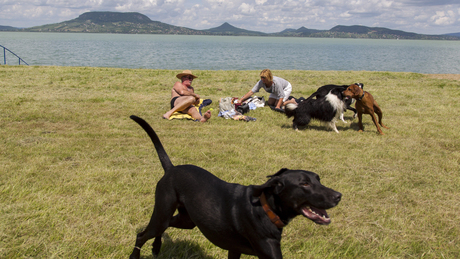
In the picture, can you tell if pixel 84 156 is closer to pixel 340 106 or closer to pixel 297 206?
pixel 297 206

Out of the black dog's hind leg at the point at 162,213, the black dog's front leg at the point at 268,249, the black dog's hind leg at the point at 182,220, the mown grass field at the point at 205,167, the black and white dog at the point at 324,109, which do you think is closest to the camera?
the black dog's front leg at the point at 268,249

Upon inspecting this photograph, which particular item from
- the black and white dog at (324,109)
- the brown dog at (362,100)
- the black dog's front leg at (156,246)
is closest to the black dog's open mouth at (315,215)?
the black dog's front leg at (156,246)

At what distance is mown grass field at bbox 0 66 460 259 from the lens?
3.09 metres

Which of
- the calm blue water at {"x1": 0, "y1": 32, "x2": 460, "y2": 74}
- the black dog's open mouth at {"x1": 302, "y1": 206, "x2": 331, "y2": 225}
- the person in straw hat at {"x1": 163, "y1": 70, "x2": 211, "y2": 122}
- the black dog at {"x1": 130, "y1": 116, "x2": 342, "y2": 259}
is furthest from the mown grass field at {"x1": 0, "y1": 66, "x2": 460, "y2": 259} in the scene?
the calm blue water at {"x1": 0, "y1": 32, "x2": 460, "y2": 74}

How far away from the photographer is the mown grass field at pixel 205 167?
309cm

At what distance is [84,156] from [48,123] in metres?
3.04

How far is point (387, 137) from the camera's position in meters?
7.20

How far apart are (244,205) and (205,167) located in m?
2.95

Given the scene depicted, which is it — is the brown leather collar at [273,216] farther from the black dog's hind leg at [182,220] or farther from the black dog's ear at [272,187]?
the black dog's hind leg at [182,220]

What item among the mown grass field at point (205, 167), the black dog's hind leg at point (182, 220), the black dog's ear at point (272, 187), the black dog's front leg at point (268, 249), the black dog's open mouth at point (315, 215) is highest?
the black dog's ear at point (272, 187)

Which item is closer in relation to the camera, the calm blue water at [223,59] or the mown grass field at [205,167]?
the mown grass field at [205,167]

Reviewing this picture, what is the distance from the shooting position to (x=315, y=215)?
2117 millimetres

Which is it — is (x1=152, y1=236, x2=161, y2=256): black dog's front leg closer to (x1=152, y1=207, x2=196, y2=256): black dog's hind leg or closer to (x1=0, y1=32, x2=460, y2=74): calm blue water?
(x1=152, y1=207, x2=196, y2=256): black dog's hind leg

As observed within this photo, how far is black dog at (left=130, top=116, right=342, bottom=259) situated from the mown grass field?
806mm
